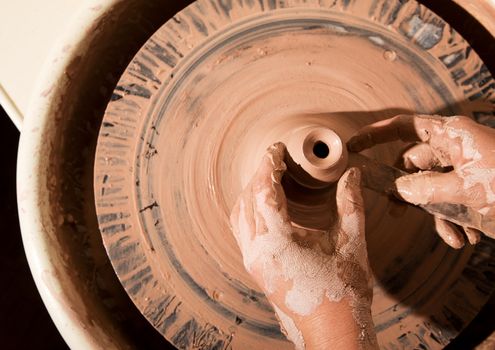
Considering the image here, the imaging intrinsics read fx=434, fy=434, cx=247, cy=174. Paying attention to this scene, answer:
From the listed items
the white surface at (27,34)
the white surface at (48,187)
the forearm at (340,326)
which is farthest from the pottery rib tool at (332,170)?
the white surface at (27,34)

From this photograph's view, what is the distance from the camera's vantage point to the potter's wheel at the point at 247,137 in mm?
1278

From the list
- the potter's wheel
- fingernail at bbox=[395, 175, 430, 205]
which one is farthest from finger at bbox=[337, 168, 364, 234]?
the potter's wheel

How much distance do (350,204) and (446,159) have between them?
284mm

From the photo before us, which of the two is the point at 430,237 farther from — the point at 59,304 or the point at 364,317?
the point at 59,304

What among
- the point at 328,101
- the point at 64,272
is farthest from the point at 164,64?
the point at 64,272

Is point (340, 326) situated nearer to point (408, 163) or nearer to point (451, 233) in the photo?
point (451, 233)

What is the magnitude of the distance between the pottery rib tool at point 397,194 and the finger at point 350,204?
0.23 ft

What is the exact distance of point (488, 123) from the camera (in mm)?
1333

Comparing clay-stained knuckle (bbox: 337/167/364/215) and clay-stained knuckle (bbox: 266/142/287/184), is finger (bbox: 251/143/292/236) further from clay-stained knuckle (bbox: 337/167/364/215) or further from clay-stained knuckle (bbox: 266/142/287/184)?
clay-stained knuckle (bbox: 337/167/364/215)

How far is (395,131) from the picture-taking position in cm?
114

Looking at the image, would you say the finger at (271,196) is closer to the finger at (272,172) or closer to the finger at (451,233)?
the finger at (272,172)

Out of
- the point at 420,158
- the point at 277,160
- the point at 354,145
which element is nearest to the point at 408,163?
the point at 420,158

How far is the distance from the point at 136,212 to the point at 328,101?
665 mm

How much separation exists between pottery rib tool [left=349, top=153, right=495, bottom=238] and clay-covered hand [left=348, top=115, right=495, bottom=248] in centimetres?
2
